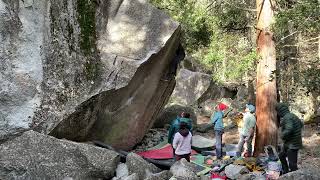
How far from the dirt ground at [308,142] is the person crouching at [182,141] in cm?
302

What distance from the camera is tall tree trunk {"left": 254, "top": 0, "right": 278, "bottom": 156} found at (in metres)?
10.8

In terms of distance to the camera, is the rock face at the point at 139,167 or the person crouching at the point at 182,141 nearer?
the rock face at the point at 139,167

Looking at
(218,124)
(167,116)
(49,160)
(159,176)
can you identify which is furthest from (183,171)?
(167,116)

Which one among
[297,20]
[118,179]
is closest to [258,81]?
[297,20]

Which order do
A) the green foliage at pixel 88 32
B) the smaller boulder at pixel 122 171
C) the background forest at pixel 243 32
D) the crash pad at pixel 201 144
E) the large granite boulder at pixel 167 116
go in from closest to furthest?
the background forest at pixel 243 32, the smaller boulder at pixel 122 171, the green foliage at pixel 88 32, the crash pad at pixel 201 144, the large granite boulder at pixel 167 116

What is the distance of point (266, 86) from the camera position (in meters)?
10.8

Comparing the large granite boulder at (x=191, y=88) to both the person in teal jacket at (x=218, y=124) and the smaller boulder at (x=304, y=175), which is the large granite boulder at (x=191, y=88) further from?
the smaller boulder at (x=304, y=175)

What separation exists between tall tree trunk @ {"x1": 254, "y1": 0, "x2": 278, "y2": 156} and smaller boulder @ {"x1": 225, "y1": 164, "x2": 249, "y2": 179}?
63.8 inches

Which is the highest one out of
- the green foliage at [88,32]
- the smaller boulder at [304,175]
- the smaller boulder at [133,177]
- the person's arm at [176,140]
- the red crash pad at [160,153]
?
the green foliage at [88,32]

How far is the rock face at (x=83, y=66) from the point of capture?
30.2 ft

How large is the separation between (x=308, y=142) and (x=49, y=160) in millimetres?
8881

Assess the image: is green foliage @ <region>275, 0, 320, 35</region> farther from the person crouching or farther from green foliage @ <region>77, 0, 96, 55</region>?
green foliage @ <region>77, 0, 96, 55</region>

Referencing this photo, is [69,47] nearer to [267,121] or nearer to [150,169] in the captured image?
[150,169]

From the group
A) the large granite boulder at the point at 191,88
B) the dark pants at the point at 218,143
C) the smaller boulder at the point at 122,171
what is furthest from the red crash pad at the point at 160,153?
the large granite boulder at the point at 191,88
